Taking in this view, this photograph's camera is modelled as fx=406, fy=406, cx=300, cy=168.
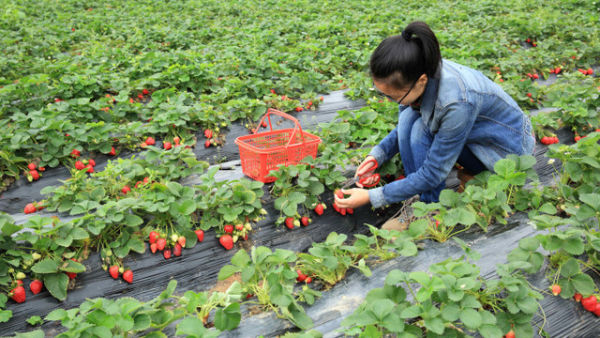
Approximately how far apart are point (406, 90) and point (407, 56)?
238 mm

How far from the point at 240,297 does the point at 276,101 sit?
2918mm

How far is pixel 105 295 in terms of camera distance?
2484 millimetres

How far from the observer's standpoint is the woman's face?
8.16 ft

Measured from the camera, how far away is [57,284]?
7.60ft

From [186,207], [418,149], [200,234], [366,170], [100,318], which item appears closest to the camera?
[100,318]

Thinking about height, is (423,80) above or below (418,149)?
above

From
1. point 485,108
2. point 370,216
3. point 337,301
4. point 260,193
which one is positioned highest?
point 485,108

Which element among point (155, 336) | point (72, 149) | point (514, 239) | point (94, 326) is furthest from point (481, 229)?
point (72, 149)

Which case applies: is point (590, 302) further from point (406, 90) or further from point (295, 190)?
point (295, 190)

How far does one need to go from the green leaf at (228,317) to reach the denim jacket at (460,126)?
131 cm

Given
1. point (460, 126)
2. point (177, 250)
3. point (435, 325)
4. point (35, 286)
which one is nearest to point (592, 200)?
point (460, 126)

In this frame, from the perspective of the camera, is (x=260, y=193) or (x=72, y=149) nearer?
(x=260, y=193)

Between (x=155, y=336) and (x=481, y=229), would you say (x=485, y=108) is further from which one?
(x=155, y=336)

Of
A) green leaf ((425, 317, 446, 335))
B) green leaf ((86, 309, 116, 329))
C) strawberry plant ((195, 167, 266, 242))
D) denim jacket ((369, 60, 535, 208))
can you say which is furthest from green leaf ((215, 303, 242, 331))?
denim jacket ((369, 60, 535, 208))
